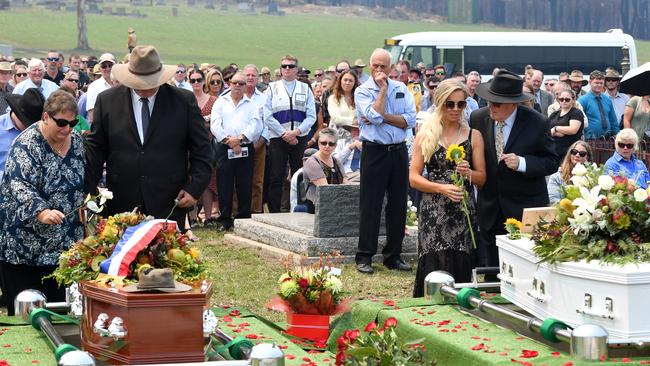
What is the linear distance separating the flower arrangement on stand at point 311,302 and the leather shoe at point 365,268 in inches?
173

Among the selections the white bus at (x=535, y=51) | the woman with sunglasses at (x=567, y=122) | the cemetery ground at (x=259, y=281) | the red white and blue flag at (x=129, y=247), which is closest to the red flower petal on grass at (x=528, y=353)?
the red white and blue flag at (x=129, y=247)

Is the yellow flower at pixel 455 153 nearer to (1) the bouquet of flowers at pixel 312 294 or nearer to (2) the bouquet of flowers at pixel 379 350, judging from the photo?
(1) the bouquet of flowers at pixel 312 294

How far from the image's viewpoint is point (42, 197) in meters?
7.52

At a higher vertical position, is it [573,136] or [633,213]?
[633,213]

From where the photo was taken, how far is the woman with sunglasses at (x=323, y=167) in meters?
13.5

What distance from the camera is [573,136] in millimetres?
16016

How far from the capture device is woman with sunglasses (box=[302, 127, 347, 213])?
1348 cm

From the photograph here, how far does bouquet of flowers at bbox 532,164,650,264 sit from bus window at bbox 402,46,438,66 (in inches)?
1157

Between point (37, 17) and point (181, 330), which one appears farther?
point (37, 17)

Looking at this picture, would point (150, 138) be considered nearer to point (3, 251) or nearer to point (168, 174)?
point (168, 174)

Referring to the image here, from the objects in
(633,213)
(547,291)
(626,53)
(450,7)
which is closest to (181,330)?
(547,291)

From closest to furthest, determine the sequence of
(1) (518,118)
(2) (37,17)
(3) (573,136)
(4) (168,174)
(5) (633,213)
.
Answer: (5) (633,213) < (4) (168,174) < (1) (518,118) < (3) (573,136) < (2) (37,17)

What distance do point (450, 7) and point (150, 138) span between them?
87.3 metres

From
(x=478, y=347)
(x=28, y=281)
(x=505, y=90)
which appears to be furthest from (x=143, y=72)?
(x=478, y=347)
